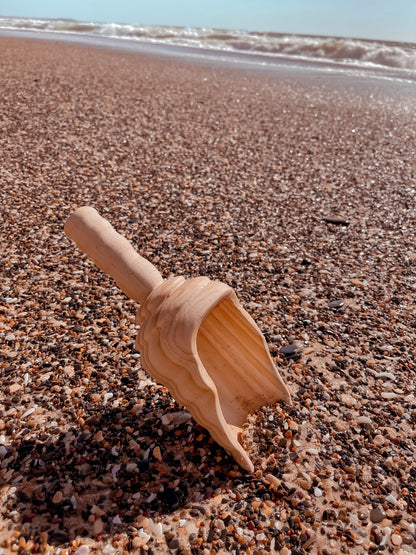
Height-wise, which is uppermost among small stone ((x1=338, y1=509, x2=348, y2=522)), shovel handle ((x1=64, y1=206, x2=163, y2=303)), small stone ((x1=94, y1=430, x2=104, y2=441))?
shovel handle ((x1=64, y1=206, x2=163, y2=303))

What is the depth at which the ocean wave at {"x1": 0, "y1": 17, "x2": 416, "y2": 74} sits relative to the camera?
19406 millimetres

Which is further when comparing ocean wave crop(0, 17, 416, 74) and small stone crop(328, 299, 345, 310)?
ocean wave crop(0, 17, 416, 74)

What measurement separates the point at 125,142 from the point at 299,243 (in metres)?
3.11

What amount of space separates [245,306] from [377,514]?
1.57 metres

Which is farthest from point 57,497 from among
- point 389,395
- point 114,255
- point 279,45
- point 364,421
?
point 279,45

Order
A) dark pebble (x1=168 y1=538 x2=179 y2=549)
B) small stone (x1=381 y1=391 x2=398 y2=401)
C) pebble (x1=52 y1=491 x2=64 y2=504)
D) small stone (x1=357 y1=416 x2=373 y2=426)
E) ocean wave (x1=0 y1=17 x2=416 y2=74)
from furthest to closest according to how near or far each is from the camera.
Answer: ocean wave (x1=0 y1=17 x2=416 y2=74), small stone (x1=381 y1=391 x2=398 y2=401), small stone (x1=357 y1=416 x2=373 y2=426), pebble (x1=52 y1=491 x2=64 y2=504), dark pebble (x1=168 y1=538 x2=179 y2=549)

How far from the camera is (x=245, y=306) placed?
322cm

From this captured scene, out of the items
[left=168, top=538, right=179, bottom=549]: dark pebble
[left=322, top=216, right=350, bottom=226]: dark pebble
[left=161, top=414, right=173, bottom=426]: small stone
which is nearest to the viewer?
[left=168, top=538, right=179, bottom=549]: dark pebble

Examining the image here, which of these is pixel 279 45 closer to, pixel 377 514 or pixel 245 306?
pixel 245 306

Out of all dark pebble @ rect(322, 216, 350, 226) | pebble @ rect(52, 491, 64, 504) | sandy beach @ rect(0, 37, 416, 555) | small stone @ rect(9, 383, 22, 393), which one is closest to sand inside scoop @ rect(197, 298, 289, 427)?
sandy beach @ rect(0, 37, 416, 555)

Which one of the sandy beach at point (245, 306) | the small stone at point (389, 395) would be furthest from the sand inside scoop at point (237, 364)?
the small stone at point (389, 395)

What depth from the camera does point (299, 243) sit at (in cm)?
410

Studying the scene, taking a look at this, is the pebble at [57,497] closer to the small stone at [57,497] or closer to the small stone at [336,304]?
the small stone at [57,497]

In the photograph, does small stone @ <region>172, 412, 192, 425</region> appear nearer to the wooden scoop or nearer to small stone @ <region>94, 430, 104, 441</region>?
the wooden scoop
